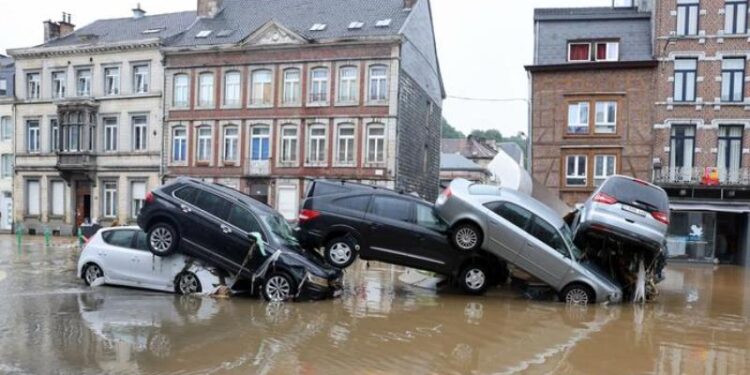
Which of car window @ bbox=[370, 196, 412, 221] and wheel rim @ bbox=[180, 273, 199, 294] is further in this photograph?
car window @ bbox=[370, 196, 412, 221]

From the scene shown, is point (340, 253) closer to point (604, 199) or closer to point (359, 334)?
point (359, 334)

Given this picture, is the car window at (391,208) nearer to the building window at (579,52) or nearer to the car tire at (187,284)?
the car tire at (187,284)

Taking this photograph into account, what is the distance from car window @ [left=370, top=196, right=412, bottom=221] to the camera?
11.9 metres

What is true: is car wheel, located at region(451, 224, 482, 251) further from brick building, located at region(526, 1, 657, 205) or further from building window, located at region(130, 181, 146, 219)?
building window, located at region(130, 181, 146, 219)

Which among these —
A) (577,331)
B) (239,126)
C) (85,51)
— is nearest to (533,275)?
(577,331)

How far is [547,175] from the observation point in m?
26.9

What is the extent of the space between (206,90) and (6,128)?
14.9 meters

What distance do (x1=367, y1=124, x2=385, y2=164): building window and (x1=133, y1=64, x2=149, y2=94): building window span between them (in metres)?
12.4

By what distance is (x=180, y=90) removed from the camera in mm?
31172

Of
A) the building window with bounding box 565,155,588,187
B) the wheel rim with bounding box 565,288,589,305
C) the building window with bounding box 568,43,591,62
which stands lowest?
the wheel rim with bounding box 565,288,589,305

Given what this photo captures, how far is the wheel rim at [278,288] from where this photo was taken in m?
10.9

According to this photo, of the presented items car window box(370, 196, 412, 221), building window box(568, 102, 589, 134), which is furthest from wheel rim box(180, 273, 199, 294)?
building window box(568, 102, 589, 134)

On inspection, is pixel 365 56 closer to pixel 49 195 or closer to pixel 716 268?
pixel 716 268

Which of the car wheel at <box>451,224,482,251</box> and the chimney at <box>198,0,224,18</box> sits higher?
the chimney at <box>198,0,224,18</box>
